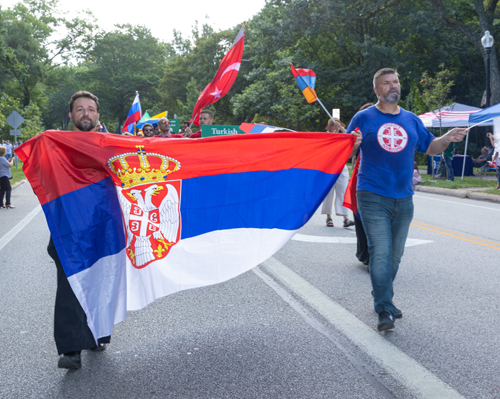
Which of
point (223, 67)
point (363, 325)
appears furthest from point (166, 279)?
point (223, 67)

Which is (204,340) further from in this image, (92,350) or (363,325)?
(363,325)

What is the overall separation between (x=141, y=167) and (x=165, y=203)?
0.33 m

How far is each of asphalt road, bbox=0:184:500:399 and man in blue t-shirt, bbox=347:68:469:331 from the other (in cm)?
51

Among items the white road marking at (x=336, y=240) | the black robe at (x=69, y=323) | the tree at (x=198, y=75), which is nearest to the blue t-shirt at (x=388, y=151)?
the black robe at (x=69, y=323)

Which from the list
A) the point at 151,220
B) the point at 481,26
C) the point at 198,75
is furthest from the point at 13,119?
the point at 198,75

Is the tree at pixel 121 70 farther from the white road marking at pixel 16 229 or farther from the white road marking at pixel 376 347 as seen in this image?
the white road marking at pixel 376 347

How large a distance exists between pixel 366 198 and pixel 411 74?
30.1m

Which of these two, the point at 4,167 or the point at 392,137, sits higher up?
the point at 392,137

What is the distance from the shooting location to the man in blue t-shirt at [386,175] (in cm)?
447

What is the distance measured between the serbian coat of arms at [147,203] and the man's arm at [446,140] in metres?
2.15

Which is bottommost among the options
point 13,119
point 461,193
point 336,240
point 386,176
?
point 461,193

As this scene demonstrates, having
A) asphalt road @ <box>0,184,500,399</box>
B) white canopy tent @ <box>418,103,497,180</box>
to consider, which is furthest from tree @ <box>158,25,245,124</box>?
asphalt road @ <box>0,184,500,399</box>

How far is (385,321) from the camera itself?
4.30 metres

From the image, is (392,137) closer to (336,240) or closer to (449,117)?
(336,240)
